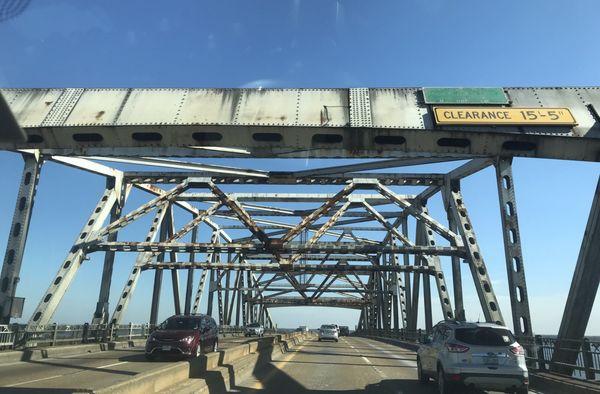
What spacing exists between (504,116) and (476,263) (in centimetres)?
1478

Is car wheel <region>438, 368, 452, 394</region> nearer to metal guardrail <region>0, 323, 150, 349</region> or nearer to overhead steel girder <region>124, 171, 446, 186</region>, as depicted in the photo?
overhead steel girder <region>124, 171, 446, 186</region>

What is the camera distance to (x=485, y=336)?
35.5ft

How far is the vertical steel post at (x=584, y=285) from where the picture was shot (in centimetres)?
1058

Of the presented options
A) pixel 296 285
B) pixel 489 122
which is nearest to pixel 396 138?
pixel 489 122

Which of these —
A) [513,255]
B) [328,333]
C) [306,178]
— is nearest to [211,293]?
[328,333]

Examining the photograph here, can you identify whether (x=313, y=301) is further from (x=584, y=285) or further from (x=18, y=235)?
(x=584, y=285)

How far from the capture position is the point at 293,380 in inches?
512

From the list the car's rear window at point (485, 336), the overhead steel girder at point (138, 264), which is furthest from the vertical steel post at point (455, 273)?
the car's rear window at point (485, 336)

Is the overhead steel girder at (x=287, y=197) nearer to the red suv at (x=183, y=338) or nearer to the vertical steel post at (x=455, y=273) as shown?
the vertical steel post at (x=455, y=273)

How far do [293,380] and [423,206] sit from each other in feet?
72.6

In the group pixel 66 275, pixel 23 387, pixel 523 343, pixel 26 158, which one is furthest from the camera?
pixel 66 275

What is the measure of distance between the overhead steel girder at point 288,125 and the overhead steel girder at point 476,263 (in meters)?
12.9

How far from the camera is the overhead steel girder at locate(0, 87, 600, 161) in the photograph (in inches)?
414

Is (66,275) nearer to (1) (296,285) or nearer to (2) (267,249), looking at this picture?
(2) (267,249)
